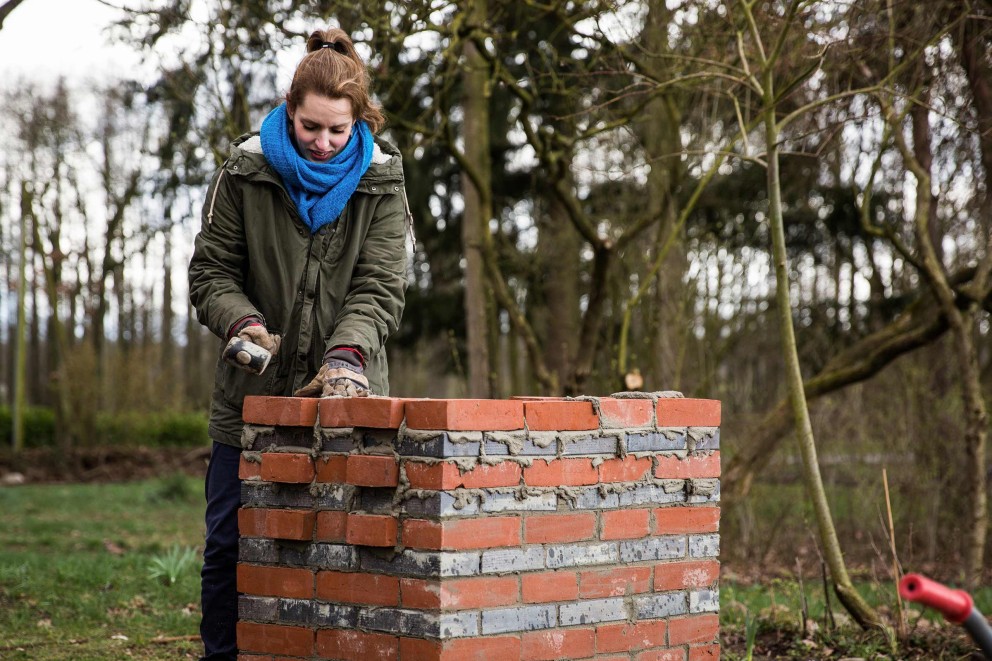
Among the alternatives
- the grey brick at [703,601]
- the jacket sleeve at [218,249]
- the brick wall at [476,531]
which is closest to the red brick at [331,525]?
the brick wall at [476,531]

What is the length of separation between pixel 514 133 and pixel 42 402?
15.5 metres

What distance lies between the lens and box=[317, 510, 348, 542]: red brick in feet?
8.86

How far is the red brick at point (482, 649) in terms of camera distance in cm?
250

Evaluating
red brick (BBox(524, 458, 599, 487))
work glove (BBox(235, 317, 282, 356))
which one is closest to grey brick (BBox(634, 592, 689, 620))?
red brick (BBox(524, 458, 599, 487))

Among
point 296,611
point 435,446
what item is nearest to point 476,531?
point 435,446

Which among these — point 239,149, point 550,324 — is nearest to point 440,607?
point 239,149

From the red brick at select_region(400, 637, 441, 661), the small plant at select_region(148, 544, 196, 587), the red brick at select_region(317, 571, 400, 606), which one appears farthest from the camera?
the small plant at select_region(148, 544, 196, 587)

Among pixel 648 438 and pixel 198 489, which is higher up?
pixel 648 438

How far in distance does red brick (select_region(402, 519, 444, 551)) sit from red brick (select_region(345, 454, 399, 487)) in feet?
0.39

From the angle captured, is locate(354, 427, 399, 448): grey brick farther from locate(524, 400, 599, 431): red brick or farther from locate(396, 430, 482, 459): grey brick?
locate(524, 400, 599, 431): red brick

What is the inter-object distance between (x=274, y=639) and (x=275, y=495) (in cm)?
40

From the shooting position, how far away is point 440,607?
8.14 feet

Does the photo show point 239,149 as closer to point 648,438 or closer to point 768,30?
point 648,438

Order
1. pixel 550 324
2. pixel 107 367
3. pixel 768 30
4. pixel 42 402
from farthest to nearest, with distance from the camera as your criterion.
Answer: pixel 42 402 < pixel 107 367 < pixel 550 324 < pixel 768 30
